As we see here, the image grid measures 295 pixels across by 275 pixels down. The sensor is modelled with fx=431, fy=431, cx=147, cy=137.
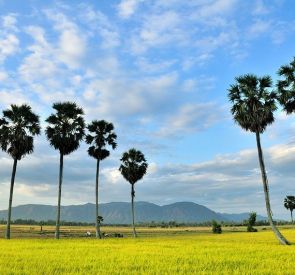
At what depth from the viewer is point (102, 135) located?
73.9m

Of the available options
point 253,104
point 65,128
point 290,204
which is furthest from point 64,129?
point 290,204

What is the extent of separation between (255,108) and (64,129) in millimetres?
28127

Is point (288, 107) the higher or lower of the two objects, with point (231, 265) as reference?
higher

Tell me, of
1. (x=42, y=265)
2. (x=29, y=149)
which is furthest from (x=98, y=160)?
(x=42, y=265)

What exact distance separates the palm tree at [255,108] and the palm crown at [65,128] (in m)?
24.1

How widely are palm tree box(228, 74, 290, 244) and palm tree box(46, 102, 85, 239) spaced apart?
24097 mm

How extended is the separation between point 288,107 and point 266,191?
973 cm

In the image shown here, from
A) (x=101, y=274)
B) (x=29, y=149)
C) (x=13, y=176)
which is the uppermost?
(x=29, y=149)

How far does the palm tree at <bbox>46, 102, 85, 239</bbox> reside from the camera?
204 ft

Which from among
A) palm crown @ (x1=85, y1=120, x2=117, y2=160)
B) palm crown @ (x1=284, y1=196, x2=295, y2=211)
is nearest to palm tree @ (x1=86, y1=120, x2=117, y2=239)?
palm crown @ (x1=85, y1=120, x2=117, y2=160)

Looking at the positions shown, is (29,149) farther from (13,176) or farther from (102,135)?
(102,135)

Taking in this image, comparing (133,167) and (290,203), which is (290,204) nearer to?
(290,203)

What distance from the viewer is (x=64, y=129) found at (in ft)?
207

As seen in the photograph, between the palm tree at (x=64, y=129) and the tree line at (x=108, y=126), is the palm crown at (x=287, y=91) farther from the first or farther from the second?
the palm tree at (x=64, y=129)
